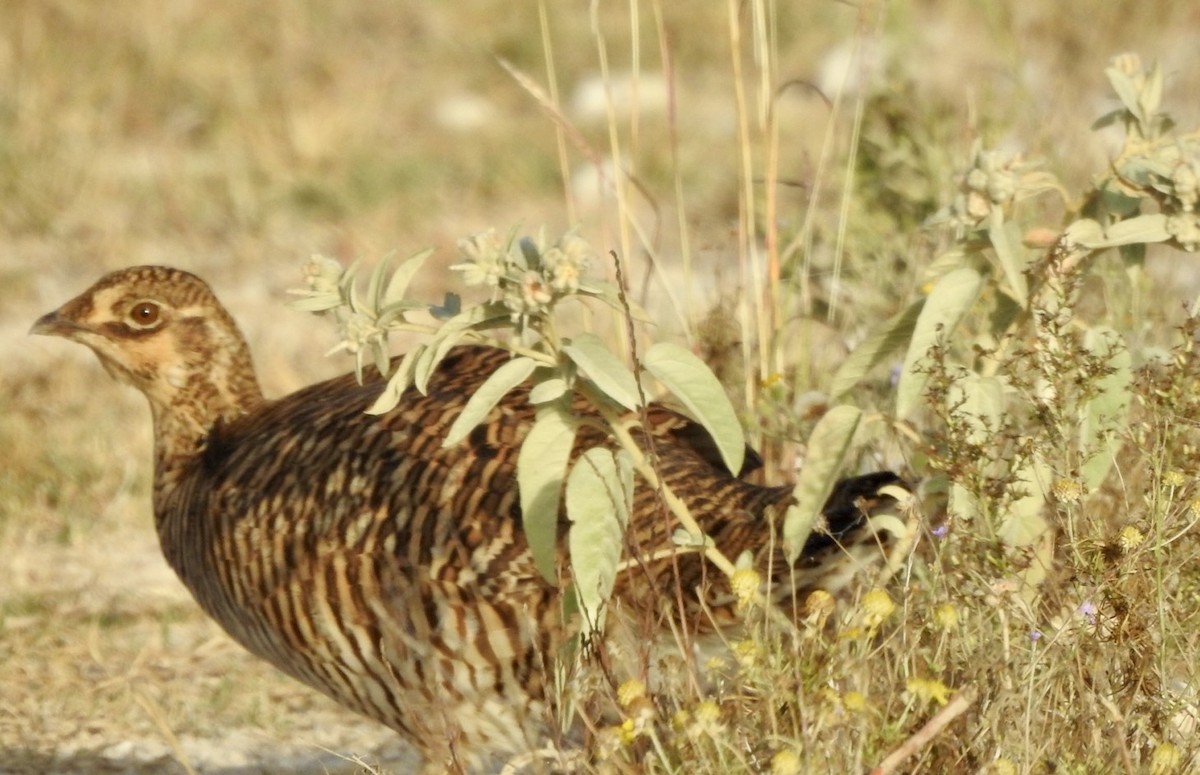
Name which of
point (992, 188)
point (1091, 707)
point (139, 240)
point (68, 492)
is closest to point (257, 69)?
point (139, 240)

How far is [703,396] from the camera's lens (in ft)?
8.79

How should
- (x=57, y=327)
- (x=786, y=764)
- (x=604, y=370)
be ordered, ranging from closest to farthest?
(x=786, y=764)
(x=604, y=370)
(x=57, y=327)

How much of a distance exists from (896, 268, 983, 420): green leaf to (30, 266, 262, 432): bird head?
73.4 inches

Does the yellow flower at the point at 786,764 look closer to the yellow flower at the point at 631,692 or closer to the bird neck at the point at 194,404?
the yellow flower at the point at 631,692

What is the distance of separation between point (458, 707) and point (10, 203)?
474 centimetres

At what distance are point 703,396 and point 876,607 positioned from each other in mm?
445

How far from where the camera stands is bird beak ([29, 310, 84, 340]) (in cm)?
404

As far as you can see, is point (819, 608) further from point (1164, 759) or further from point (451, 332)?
point (451, 332)

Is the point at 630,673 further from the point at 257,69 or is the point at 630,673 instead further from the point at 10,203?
the point at 257,69

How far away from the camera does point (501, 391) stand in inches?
103

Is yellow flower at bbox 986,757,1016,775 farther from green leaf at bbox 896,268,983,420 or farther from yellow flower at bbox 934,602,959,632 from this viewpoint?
green leaf at bbox 896,268,983,420

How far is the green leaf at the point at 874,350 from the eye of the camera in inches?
115

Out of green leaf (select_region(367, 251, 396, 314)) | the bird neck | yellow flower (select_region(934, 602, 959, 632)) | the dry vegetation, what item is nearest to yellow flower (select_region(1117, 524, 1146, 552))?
the dry vegetation

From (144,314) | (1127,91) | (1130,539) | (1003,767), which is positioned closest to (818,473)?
(1130,539)
